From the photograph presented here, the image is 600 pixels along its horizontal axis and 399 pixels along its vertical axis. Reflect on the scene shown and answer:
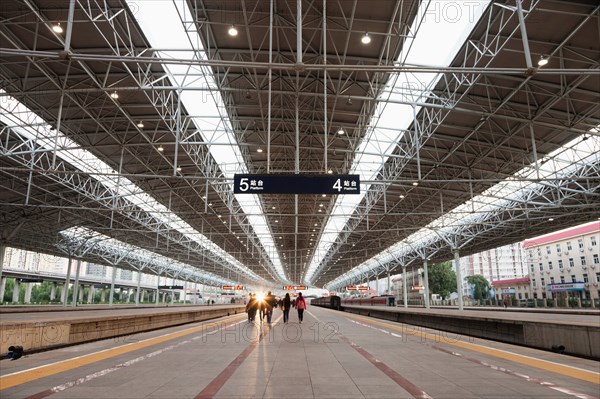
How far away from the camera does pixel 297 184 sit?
583 inches

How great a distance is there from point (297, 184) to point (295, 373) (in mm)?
8083

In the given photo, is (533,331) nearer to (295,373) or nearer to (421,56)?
(295,373)

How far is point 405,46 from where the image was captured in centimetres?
1686

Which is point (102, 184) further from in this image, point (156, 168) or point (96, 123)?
point (96, 123)

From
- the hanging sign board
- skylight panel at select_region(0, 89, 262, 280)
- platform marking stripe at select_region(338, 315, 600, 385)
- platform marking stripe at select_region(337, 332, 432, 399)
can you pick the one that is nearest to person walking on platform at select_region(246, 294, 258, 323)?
skylight panel at select_region(0, 89, 262, 280)

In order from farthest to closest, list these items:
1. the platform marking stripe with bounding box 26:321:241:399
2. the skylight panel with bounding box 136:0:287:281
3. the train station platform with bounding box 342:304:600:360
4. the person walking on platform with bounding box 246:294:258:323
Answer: the person walking on platform with bounding box 246:294:258:323 < the skylight panel with bounding box 136:0:287:281 < the train station platform with bounding box 342:304:600:360 < the platform marking stripe with bounding box 26:321:241:399

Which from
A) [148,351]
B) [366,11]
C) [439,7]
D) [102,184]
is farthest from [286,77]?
[102,184]

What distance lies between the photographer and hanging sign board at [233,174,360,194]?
14.8m

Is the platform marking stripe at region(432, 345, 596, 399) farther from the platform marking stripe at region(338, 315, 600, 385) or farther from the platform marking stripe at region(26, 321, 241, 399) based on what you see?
the platform marking stripe at region(26, 321, 241, 399)

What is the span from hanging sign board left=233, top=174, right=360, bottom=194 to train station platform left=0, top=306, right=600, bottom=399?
18.4 feet

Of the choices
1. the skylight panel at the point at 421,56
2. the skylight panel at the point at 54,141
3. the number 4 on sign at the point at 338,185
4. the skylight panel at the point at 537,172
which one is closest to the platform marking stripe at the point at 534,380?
the number 4 on sign at the point at 338,185

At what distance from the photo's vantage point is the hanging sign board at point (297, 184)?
48.6ft

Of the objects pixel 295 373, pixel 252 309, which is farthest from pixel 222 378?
pixel 252 309

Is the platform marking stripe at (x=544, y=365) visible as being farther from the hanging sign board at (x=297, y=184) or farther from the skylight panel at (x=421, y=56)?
the skylight panel at (x=421, y=56)
